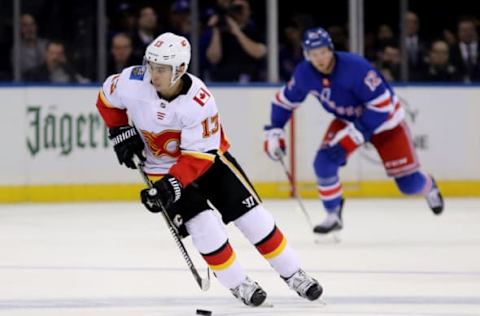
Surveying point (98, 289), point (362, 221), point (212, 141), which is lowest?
point (362, 221)

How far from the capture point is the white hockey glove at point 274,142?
9547 millimetres

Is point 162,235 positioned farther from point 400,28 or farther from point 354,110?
point 400,28

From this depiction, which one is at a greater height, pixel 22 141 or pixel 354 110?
pixel 354 110

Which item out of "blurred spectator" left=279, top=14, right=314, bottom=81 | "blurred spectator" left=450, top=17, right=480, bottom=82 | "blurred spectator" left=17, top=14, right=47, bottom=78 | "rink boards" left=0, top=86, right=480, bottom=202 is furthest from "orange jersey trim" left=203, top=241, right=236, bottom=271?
"blurred spectator" left=450, top=17, right=480, bottom=82

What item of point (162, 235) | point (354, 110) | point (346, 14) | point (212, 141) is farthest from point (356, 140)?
point (346, 14)

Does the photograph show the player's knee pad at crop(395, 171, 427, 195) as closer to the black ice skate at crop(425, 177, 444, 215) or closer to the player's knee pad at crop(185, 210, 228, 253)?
the black ice skate at crop(425, 177, 444, 215)

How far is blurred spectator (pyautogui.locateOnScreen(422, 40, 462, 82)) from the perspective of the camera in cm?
1376

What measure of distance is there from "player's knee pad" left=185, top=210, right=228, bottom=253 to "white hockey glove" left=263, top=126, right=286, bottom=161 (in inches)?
129

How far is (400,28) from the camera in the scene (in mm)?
13664

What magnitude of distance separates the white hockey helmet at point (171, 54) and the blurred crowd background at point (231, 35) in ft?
21.5

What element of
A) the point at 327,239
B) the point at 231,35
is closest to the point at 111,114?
the point at 327,239

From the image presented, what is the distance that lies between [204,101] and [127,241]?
135 inches

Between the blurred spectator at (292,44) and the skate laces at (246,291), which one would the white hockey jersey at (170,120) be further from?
the blurred spectator at (292,44)

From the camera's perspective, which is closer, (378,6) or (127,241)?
(127,241)
